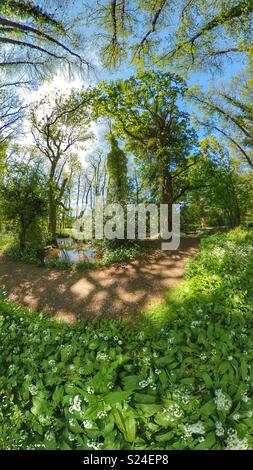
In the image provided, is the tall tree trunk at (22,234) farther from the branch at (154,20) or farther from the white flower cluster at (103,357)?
the white flower cluster at (103,357)

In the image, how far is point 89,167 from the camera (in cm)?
3538

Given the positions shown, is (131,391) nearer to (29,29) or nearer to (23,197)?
(29,29)

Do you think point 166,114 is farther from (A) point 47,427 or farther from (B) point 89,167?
(B) point 89,167

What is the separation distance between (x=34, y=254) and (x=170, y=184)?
9020 millimetres

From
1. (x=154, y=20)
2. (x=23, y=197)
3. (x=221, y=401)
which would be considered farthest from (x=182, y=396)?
(x=23, y=197)

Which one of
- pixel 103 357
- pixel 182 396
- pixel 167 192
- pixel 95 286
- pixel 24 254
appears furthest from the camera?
pixel 167 192

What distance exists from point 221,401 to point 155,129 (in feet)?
50.3

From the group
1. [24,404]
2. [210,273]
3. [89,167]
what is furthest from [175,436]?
[89,167]

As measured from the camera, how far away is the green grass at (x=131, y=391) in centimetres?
197

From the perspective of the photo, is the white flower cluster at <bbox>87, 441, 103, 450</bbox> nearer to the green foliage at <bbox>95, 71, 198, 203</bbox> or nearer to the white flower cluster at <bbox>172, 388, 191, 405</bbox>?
the white flower cluster at <bbox>172, 388, 191, 405</bbox>

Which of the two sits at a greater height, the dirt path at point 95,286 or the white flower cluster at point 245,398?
the white flower cluster at point 245,398

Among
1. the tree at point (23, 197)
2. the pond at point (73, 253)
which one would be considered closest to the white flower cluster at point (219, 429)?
the pond at point (73, 253)

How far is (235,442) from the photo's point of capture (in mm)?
1911

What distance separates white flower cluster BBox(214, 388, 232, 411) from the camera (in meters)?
2.07
